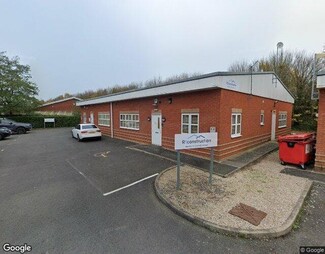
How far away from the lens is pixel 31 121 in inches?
1101

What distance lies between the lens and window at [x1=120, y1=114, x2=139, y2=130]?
13767mm

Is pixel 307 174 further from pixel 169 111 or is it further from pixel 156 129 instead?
pixel 156 129

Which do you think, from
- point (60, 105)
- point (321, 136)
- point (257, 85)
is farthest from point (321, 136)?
point (60, 105)

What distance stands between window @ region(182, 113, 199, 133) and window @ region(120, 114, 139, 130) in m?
4.75

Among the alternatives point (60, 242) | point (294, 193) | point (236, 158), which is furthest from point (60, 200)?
point (236, 158)

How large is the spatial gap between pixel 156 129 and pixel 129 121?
11.5ft

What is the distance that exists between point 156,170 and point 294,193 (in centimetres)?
454

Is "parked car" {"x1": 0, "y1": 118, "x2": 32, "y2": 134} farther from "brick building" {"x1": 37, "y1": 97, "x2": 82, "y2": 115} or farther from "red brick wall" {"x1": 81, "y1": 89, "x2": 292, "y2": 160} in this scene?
"brick building" {"x1": 37, "y1": 97, "x2": 82, "y2": 115}

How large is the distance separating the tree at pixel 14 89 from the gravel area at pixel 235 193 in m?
29.5

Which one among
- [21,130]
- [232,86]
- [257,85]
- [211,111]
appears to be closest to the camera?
[211,111]

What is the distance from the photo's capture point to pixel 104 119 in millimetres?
18453

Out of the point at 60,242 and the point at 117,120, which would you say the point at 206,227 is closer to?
the point at 60,242

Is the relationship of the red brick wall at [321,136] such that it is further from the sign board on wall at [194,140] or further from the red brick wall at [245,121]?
the sign board on wall at [194,140]

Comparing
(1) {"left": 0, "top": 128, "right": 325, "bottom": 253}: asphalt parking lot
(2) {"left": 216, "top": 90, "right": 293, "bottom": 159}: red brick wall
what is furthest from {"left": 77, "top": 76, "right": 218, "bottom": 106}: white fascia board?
(1) {"left": 0, "top": 128, "right": 325, "bottom": 253}: asphalt parking lot
